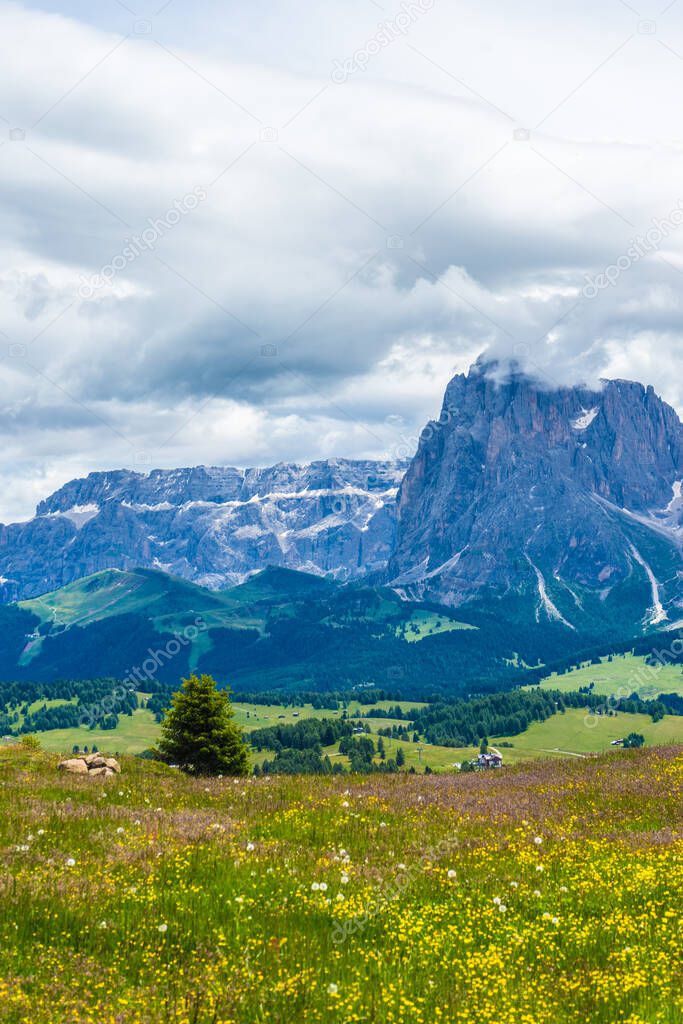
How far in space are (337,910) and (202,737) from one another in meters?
23.1

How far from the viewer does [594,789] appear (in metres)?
23.4

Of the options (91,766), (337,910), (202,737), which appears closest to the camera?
(337,910)

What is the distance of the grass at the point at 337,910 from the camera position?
32.6ft

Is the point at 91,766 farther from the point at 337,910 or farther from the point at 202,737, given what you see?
the point at 337,910

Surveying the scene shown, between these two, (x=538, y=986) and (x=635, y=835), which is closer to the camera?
(x=538, y=986)

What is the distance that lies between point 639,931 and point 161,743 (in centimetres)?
2756

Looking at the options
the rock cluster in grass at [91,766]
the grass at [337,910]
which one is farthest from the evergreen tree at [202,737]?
the grass at [337,910]

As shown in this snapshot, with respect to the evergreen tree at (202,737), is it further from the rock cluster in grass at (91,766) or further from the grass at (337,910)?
the grass at (337,910)

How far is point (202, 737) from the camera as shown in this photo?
34.5m

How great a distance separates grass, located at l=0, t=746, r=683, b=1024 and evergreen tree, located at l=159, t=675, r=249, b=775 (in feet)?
43.5

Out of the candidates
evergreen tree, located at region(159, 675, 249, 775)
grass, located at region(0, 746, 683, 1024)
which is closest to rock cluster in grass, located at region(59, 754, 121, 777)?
grass, located at region(0, 746, 683, 1024)

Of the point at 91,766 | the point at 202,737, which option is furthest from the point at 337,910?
the point at 202,737

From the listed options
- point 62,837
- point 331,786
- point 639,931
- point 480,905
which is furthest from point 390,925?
point 331,786

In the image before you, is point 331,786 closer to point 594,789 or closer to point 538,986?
point 594,789
